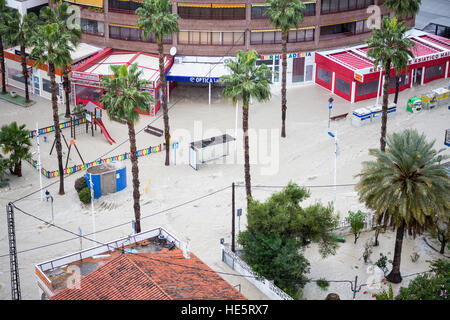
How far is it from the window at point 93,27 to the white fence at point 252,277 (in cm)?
4206

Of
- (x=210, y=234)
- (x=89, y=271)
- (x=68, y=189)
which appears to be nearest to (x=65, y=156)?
(x=68, y=189)

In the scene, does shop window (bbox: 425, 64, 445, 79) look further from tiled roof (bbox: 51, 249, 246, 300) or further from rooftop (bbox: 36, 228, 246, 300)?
tiled roof (bbox: 51, 249, 246, 300)

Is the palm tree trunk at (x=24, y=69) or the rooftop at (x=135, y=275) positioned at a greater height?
the palm tree trunk at (x=24, y=69)

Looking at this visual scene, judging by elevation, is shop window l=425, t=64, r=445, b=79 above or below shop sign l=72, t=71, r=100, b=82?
below

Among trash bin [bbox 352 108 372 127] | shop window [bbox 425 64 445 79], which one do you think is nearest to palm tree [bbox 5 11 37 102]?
trash bin [bbox 352 108 372 127]

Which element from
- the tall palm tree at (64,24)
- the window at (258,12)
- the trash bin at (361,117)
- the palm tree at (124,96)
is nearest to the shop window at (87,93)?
the tall palm tree at (64,24)

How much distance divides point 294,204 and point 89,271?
15.2 meters

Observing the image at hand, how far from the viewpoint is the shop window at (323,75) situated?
9034 centimetres

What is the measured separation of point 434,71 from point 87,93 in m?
40.9

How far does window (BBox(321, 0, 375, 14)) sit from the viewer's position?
90125 mm

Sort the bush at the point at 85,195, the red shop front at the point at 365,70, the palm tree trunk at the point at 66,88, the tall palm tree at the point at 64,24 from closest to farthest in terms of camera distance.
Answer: the bush at the point at 85,195, the tall palm tree at the point at 64,24, the palm tree trunk at the point at 66,88, the red shop front at the point at 365,70

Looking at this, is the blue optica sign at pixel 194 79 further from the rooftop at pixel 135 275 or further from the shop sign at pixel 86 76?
the rooftop at pixel 135 275

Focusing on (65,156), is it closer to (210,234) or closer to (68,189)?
(68,189)

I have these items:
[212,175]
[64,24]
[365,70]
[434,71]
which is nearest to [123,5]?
[64,24]
